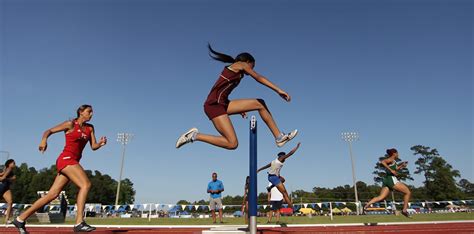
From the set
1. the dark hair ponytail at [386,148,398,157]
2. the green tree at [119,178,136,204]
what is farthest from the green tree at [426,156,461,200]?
the green tree at [119,178,136,204]

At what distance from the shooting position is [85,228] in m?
4.20

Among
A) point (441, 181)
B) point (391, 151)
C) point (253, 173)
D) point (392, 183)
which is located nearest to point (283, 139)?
point (253, 173)

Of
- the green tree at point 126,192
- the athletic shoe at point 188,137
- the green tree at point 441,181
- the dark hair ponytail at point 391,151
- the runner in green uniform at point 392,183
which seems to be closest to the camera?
the athletic shoe at point 188,137

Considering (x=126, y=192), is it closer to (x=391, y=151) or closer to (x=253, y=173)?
(x=391, y=151)

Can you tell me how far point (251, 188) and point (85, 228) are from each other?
2.36 metres

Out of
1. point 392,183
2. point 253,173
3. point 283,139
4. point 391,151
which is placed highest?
point 391,151

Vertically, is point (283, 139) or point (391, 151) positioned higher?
point (391, 151)

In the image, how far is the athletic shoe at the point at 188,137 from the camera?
15.4 ft

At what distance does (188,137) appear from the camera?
15.5 ft

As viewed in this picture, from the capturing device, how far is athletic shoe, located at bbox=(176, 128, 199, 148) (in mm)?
4703

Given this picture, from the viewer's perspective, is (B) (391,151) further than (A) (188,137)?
Yes

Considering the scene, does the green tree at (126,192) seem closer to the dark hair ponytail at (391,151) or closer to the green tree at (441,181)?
the green tree at (441,181)

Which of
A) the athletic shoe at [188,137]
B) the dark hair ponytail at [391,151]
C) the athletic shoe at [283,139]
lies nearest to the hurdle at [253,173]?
the athletic shoe at [283,139]

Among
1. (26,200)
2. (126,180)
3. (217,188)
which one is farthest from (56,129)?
(126,180)
